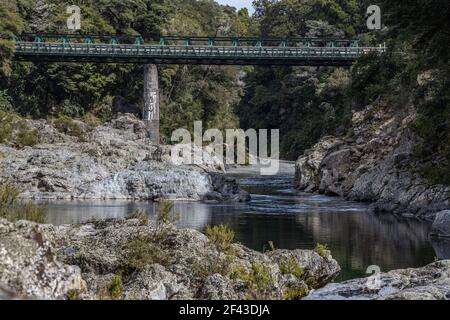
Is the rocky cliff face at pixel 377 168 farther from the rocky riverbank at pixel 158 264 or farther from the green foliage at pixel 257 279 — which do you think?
the green foliage at pixel 257 279

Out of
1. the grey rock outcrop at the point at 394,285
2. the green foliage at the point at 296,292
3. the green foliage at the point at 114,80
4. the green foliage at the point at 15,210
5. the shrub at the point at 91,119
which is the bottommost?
the green foliage at the point at 296,292

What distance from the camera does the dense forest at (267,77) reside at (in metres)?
34.8

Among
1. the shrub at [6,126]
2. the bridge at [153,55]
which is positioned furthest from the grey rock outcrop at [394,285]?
the bridge at [153,55]

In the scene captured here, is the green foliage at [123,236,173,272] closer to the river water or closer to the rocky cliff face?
the river water

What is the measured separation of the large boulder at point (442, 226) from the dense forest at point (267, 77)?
19.0 feet

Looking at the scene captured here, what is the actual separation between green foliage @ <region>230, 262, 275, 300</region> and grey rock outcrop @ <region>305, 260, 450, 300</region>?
32.5 inches

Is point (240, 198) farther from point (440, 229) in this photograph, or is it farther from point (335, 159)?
point (440, 229)

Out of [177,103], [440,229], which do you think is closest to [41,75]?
[177,103]

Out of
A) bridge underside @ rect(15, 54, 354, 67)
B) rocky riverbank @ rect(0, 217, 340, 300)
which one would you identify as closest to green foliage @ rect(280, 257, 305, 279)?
rocky riverbank @ rect(0, 217, 340, 300)

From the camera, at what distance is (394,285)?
537 inches

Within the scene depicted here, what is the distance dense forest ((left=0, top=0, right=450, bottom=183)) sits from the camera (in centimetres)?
3481

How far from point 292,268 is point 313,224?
14.8 m

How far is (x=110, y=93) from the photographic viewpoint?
79125 millimetres

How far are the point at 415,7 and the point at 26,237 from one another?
2226cm
